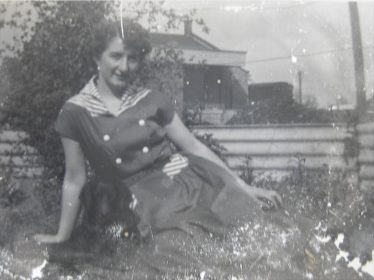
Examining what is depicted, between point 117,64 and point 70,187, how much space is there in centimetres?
51

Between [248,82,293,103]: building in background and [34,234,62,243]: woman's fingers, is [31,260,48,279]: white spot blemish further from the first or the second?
[248,82,293,103]: building in background

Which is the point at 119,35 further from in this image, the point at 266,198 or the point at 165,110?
the point at 266,198

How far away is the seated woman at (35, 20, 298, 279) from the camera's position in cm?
173

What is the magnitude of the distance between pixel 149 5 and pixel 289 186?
92 centimetres

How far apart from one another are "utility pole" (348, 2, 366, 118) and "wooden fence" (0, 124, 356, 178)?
0.45ft

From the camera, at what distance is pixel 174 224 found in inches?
67.8

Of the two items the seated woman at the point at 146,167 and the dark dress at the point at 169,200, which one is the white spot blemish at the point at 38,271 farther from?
the dark dress at the point at 169,200

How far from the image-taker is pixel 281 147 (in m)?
1.82

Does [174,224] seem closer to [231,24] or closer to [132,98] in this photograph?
[132,98]

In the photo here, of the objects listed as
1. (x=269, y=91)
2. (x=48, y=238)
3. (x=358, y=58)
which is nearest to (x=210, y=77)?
(x=269, y=91)

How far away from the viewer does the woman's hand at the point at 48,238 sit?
177 cm

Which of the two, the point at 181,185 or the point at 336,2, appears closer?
the point at 181,185

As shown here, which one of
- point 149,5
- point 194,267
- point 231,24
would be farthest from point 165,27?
point 194,267

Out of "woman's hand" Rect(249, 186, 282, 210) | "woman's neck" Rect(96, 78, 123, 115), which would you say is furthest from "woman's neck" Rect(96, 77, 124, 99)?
"woman's hand" Rect(249, 186, 282, 210)
